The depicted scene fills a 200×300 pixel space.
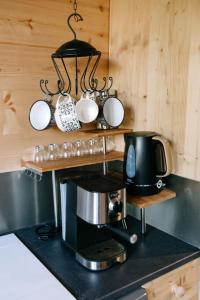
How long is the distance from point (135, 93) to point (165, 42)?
0.96 feet

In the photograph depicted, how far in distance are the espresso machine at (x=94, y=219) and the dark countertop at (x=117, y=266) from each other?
39 mm

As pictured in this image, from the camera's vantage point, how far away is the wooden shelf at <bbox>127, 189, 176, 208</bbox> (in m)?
1.28

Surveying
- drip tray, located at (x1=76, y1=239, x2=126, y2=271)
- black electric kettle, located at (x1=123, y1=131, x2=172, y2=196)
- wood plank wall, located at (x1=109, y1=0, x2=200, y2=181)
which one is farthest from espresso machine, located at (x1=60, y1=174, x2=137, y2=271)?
wood plank wall, located at (x1=109, y1=0, x2=200, y2=181)

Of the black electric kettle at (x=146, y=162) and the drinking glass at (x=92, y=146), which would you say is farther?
the drinking glass at (x=92, y=146)

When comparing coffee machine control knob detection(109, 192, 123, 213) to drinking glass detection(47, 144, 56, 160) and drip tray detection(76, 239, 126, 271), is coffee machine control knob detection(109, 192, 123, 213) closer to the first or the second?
drip tray detection(76, 239, 126, 271)

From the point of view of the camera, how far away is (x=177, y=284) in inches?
47.3

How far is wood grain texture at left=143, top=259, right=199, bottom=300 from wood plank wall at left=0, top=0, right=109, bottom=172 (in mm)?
794

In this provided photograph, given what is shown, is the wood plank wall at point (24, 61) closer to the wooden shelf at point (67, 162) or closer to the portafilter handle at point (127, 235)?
the wooden shelf at point (67, 162)

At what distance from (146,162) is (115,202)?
0.86 ft

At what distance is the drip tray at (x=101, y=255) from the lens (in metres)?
1.13

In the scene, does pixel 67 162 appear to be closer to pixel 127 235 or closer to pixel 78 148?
pixel 78 148

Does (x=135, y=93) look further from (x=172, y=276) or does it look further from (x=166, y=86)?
(x=172, y=276)

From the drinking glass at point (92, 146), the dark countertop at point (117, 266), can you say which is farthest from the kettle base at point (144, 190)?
the drinking glass at point (92, 146)

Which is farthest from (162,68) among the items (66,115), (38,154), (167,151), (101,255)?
(101,255)
